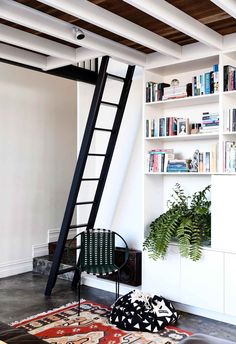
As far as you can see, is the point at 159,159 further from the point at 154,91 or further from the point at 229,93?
the point at 229,93

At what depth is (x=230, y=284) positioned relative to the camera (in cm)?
355

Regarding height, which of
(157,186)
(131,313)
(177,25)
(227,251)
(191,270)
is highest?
(177,25)

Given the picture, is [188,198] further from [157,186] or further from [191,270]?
[191,270]

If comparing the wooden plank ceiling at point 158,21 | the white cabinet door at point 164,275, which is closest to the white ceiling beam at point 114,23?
the wooden plank ceiling at point 158,21

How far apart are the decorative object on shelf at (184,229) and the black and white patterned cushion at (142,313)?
445 millimetres

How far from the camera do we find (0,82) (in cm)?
525

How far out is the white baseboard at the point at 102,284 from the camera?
4.45 m

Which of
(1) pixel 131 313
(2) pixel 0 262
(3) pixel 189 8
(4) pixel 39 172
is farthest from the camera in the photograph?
(4) pixel 39 172

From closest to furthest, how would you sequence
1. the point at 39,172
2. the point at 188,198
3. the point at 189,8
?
the point at 189,8 → the point at 188,198 → the point at 39,172

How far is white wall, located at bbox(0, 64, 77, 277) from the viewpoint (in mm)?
5352

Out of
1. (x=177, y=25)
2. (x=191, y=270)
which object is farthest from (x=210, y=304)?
(x=177, y=25)

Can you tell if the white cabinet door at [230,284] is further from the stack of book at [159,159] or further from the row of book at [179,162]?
the stack of book at [159,159]

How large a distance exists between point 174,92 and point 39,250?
10.2 feet

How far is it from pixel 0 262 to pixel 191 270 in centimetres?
270
